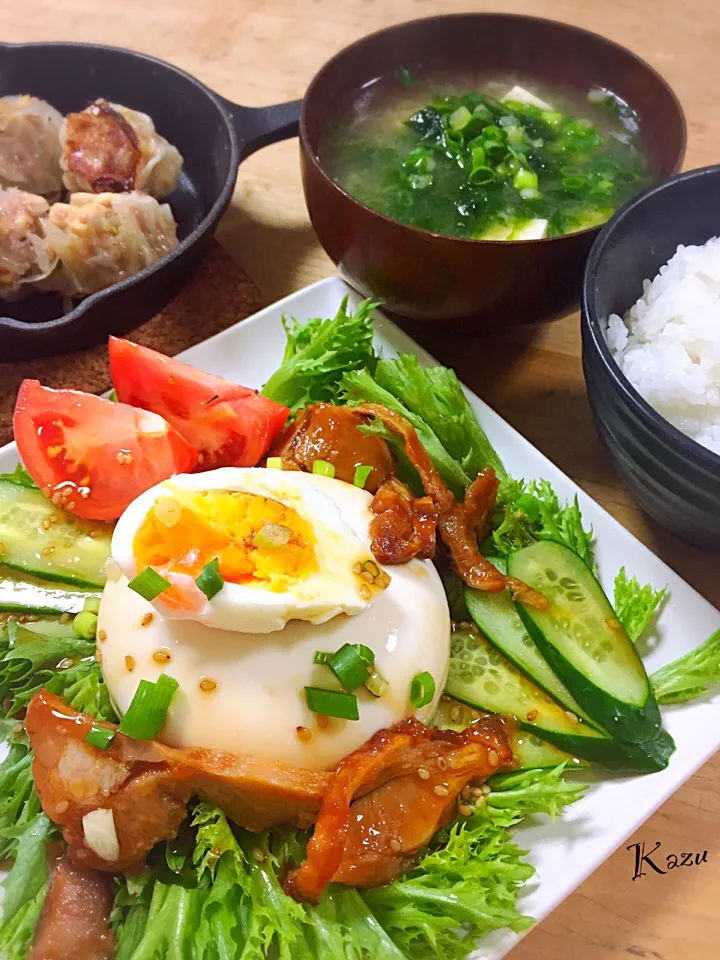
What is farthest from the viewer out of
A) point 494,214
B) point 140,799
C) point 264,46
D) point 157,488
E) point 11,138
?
point 264,46

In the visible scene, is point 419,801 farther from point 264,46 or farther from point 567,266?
point 264,46

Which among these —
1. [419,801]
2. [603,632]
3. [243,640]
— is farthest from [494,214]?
[419,801]

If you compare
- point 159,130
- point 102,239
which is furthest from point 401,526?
point 159,130

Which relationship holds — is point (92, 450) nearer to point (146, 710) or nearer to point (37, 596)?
point (37, 596)

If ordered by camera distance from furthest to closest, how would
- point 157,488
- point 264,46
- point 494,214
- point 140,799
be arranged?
point 264,46
point 494,214
point 157,488
point 140,799

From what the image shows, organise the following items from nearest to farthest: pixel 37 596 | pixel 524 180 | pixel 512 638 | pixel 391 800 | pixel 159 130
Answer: pixel 391 800, pixel 512 638, pixel 37 596, pixel 524 180, pixel 159 130

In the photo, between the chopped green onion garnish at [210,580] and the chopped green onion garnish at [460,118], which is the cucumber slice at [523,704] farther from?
the chopped green onion garnish at [460,118]
